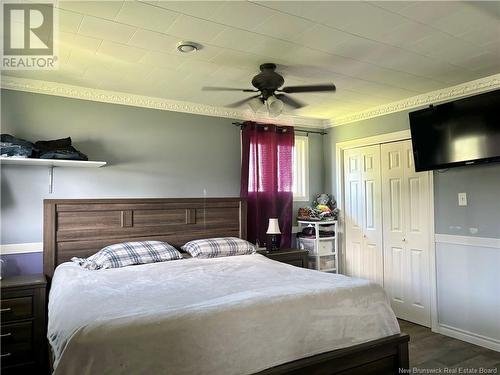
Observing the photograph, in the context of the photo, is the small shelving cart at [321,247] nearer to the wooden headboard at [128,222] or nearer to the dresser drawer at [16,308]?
the wooden headboard at [128,222]

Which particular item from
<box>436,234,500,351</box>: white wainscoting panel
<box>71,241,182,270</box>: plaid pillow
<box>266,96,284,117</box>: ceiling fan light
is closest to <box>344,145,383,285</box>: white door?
<box>436,234,500,351</box>: white wainscoting panel

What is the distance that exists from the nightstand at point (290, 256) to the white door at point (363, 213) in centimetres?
82

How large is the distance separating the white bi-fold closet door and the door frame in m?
0.05

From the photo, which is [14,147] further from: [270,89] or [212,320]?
[212,320]

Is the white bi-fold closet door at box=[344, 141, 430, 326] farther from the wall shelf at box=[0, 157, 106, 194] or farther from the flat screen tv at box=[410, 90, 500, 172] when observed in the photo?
the wall shelf at box=[0, 157, 106, 194]

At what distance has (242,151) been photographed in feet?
14.9

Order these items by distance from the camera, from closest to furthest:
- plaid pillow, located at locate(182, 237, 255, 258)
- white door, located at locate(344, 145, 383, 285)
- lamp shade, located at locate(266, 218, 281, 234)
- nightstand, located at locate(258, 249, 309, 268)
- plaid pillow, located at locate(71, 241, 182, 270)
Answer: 1. plaid pillow, located at locate(71, 241, 182, 270)
2. plaid pillow, located at locate(182, 237, 255, 258)
3. nightstand, located at locate(258, 249, 309, 268)
4. lamp shade, located at locate(266, 218, 281, 234)
5. white door, located at locate(344, 145, 383, 285)

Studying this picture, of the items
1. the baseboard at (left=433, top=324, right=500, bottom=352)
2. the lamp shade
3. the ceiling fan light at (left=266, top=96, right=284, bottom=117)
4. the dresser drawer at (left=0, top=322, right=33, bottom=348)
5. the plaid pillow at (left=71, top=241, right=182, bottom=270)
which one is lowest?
the baseboard at (left=433, top=324, right=500, bottom=352)

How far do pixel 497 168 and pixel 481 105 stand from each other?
64cm

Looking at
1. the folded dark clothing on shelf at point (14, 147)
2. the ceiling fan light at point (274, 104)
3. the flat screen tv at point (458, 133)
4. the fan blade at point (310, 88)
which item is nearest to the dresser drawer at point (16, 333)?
the folded dark clothing on shelf at point (14, 147)

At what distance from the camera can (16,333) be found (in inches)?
113

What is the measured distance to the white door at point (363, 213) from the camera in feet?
14.9

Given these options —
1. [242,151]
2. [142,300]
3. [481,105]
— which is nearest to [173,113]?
[242,151]

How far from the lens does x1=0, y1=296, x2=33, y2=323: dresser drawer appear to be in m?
2.86
